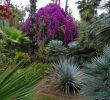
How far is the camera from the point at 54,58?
13391 millimetres

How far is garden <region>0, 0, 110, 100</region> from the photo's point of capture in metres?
2.48

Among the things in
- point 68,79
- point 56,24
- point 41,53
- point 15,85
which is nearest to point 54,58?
point 41,53

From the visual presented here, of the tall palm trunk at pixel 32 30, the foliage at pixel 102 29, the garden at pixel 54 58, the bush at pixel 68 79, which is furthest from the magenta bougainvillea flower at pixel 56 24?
the bush at pixel 68 79

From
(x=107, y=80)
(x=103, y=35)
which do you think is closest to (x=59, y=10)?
(x=103, y=35)

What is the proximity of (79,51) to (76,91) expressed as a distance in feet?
14.1

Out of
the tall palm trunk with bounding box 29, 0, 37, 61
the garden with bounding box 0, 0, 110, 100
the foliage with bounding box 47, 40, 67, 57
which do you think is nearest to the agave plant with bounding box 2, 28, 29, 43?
the garden with bounding box 0, 0, 110, 100

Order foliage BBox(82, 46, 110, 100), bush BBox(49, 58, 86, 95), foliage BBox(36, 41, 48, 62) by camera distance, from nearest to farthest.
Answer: foliage BBox(82, 46, 110, 100), bush BBox(49, 58, 86, 95), foliage BBox(36, 41, 48, 62)

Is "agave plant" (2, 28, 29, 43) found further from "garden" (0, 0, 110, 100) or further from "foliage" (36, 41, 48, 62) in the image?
"foliage" (36, 41, 48, 62)

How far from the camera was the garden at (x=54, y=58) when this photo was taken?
8.14ft

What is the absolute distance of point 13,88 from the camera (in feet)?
7.44

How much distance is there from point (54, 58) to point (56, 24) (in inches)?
108

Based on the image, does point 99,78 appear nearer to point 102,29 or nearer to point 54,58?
point 102,29

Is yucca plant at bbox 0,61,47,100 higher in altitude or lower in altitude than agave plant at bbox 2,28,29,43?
lower

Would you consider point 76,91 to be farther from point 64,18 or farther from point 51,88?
point 64,18
